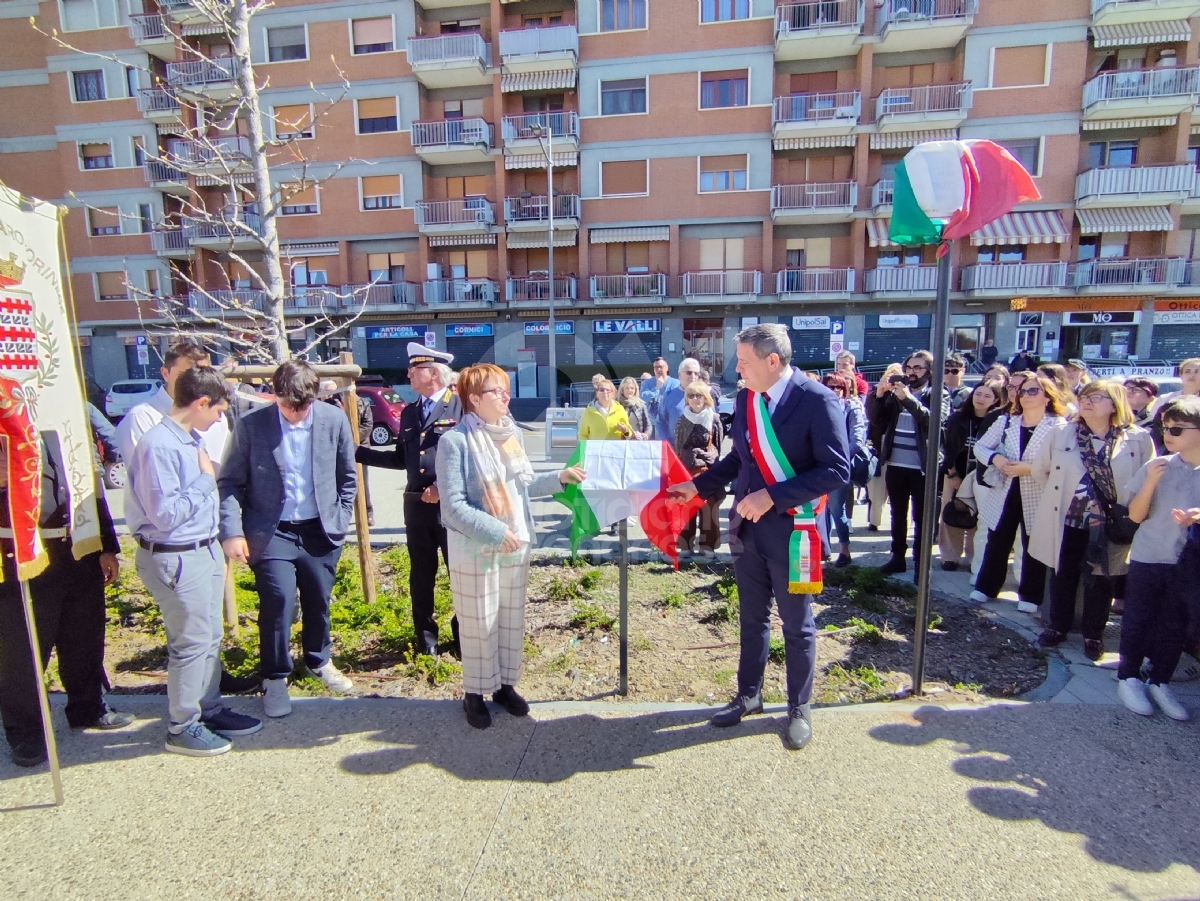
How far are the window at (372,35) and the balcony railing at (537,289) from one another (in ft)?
35.5

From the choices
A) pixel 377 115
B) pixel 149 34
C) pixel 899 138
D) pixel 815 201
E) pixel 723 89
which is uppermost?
pixel 149 34

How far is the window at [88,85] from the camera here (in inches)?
1141

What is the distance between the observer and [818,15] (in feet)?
79.8

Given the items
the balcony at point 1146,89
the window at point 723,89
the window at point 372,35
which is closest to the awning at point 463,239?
the window at point 372,35

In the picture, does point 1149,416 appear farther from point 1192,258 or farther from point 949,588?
point 1192,258

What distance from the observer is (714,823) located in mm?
2693

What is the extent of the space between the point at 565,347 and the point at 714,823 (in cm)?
2697

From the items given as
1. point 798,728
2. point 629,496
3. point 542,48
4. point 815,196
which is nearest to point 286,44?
point 542,48

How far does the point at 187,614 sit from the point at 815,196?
87.9ft

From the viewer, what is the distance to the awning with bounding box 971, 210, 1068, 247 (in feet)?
79.8

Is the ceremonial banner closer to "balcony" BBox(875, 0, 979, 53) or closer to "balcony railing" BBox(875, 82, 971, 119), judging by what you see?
"balcony railing" BBox(875, 82, 971, 119)

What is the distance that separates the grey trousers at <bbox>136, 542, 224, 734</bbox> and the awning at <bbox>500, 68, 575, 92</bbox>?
27710 mm

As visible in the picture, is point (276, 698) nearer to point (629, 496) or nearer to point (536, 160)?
point (629, 496)

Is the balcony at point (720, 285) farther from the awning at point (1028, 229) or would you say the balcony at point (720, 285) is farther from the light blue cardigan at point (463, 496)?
the light blue cardigan at point (463, 496)
